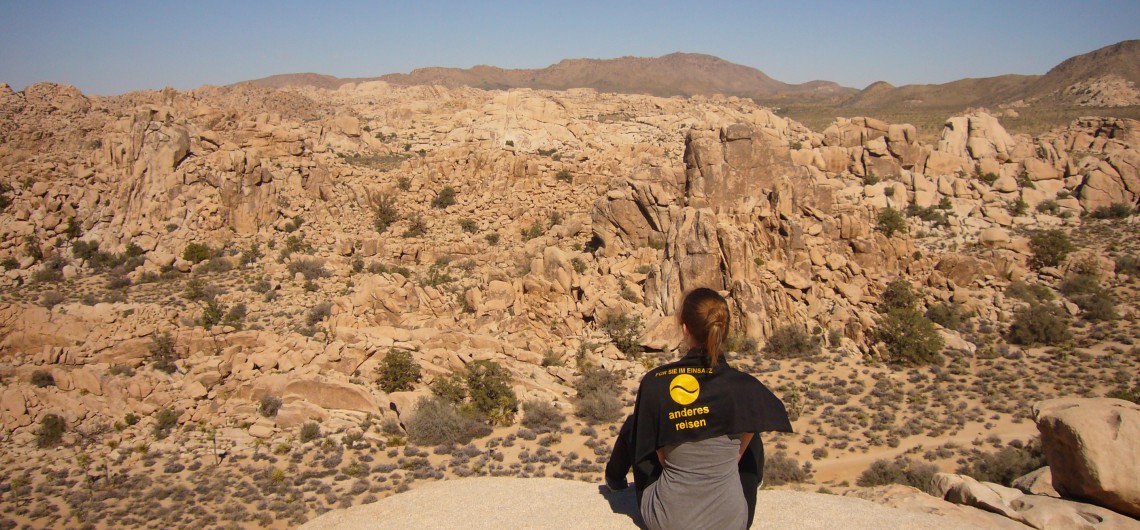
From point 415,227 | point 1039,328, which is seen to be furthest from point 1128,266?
point 415,227

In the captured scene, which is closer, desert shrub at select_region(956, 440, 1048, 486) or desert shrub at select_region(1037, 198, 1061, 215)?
desert shrub at select_region(956, 440, 1048, 486)

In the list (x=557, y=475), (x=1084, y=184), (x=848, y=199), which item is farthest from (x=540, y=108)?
(x=557, y=475)

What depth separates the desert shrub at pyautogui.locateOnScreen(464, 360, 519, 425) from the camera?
15.3 m

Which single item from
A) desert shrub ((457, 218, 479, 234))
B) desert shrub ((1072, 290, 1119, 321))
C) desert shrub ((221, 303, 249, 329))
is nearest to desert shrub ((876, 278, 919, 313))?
desert shrub ((1072, 290, 1119, 321))

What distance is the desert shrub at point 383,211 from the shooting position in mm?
28250

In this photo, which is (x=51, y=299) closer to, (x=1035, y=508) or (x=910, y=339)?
(x=1035, y=508)

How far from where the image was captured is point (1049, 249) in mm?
24031

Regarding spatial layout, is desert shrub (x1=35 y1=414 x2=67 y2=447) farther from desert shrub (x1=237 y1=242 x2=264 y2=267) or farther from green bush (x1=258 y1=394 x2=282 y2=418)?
desert shrub (x1=237 y1=242 x2=264 y2=267)

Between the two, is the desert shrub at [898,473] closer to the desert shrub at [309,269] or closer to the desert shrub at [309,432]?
the desert shrub at [309,432]

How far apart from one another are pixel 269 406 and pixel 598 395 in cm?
782

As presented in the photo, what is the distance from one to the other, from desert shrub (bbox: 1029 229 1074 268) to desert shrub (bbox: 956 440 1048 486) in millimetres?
14986

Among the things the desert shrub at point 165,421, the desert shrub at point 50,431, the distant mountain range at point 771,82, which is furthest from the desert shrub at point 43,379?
the distant mountain range at point 771,82

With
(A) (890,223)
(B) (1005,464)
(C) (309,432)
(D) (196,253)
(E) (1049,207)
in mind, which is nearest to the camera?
(B) (1005,464)

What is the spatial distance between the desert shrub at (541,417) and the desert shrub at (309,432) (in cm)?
462
